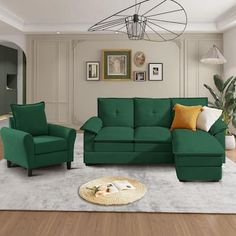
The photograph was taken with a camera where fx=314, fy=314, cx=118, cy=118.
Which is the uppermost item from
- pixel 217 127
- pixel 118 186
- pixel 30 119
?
pixel 30 119

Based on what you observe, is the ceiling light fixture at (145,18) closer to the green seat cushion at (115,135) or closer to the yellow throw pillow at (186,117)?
the yellow throw pillow at (186,117)

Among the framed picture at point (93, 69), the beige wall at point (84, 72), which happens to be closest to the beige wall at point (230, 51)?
the beige wall at point (84, 72)

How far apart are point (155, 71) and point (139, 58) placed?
1.65ft

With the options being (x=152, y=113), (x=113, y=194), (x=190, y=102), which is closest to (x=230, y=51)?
(x=190, y=102)

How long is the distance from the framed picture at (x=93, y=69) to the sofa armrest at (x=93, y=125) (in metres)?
3.10

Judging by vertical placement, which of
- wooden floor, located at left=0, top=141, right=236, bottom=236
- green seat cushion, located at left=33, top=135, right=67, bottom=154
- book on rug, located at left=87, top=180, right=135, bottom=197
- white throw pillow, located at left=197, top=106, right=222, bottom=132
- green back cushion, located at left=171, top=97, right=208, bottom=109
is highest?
green back cushion, located at left=171, top=97, right=208, bottom=109

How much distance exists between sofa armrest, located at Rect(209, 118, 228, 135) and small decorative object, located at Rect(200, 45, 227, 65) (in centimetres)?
282

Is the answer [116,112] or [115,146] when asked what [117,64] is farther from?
[115,146]

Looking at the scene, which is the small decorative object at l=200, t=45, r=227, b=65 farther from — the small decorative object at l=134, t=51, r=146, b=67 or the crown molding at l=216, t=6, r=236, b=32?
the small decorative object at l=134, t=51, r=146, b=67

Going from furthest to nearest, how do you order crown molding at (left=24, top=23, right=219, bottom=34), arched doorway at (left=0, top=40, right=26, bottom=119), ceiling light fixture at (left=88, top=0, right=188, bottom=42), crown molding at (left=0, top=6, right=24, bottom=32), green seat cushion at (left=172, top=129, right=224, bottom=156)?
arched doorway at (left=0, top=40, right=26, bottom=119) < crown molding at (left=24, top=23, right=219, bottom=34) < crown molding at (left=0, top=6, right=24, bottom=32) < green seat cushion at (left=172, top=129, right=224, bottom=156) < ceiling light fixture at (left=88, top=0, right=188, bottom=42)

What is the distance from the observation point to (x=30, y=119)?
4344 mm

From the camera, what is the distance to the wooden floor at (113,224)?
7.89 ft

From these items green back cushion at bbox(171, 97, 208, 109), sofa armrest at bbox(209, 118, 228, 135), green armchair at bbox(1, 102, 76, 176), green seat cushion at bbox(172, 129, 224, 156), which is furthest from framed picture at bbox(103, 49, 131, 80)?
green seat cushion at bbox(172, 129, 224, 156)

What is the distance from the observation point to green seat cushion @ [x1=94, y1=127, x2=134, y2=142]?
424 centimetres
